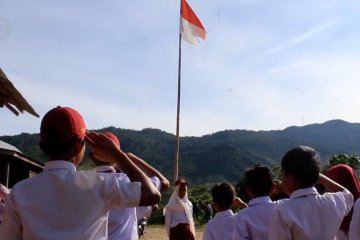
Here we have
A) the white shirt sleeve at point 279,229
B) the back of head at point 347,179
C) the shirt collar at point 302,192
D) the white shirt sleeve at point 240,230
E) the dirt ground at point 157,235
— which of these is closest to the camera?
the white shirt sleeve at point 279,229

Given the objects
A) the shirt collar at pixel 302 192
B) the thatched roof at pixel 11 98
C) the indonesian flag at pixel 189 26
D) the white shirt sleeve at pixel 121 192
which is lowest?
the shirt collar at pixel 302 192

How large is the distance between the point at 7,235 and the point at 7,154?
387 inches

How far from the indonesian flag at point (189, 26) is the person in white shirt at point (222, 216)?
11.4 meters

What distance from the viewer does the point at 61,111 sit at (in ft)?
7.36

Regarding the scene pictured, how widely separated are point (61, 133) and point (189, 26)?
47.0 ft

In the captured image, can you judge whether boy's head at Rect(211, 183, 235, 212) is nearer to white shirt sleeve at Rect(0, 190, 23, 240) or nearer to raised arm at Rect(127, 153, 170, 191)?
raised arm at Rect(127, 153, 170, 191)

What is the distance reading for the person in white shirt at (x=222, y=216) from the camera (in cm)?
487

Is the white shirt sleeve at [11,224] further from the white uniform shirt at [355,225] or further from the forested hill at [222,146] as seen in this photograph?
the forested hill at [222,146]

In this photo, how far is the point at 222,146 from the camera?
387 feet

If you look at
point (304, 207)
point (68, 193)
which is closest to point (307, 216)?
point (304, 207)

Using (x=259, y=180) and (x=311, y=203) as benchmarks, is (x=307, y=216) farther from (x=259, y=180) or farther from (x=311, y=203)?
(x=259, y=180)

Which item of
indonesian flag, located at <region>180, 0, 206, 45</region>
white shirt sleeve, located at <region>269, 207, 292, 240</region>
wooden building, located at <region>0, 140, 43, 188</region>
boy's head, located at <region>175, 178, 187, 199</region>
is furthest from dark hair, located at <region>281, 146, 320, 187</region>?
indonesian flag, located at <region>180, 0, 206, 45</region>

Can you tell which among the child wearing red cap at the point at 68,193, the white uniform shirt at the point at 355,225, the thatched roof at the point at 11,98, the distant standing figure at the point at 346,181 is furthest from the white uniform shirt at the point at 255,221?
the thatched roof at the point at 11,98

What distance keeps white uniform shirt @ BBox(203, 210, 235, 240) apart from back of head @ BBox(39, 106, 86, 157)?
2872 mm
